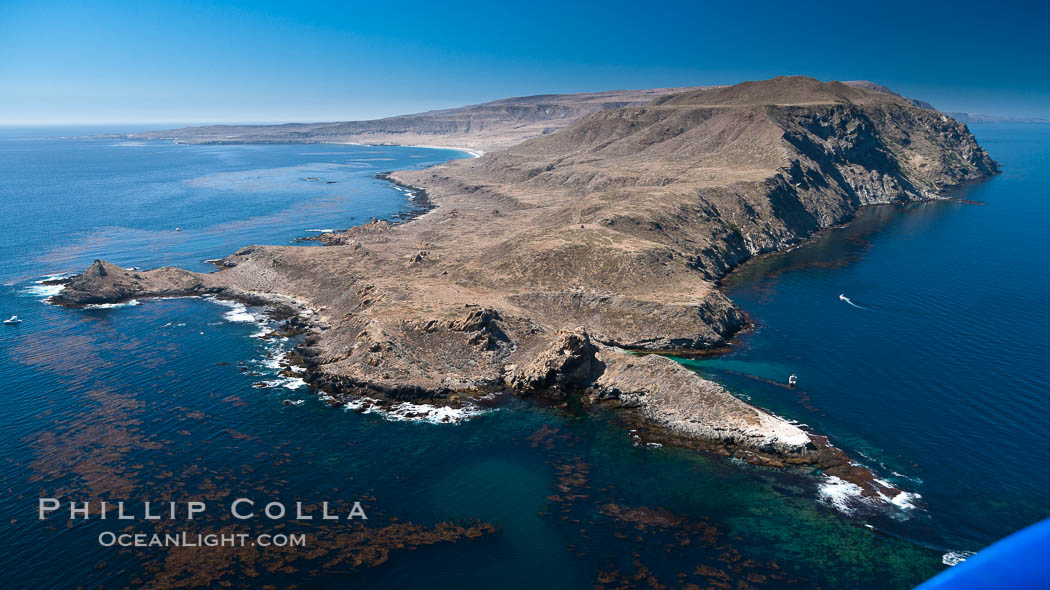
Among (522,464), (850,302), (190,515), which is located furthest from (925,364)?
(190,515)

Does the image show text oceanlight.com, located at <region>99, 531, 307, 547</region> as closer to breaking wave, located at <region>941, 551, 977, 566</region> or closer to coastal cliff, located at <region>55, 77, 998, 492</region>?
coastal cliff, located at <region>55, 77, 998, 492</region>

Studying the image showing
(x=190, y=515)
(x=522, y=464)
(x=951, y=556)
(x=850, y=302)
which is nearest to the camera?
(x=951, y=556)

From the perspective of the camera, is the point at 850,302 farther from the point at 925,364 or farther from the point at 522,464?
the point at 522,464

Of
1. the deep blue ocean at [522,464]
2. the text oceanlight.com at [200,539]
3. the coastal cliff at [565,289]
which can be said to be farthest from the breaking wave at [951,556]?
the text oceanlight.com at [200,539]

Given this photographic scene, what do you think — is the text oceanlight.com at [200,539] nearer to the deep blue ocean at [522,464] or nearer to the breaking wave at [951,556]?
the deep blue ocean at [522,464]

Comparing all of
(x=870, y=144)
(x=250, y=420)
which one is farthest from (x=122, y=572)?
(x=870, y=144)

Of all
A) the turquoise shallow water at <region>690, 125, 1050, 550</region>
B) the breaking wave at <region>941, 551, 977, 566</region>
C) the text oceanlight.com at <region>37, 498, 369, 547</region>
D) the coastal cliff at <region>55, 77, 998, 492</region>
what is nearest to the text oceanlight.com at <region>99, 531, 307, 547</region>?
the text oceanlight.com at <region>37, 498, 369, 547</region>
